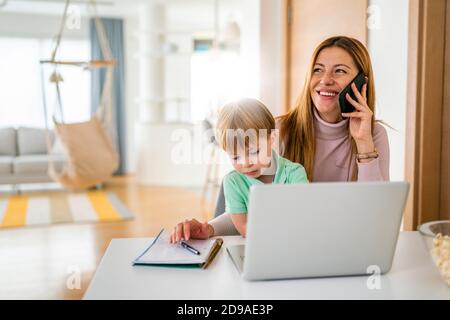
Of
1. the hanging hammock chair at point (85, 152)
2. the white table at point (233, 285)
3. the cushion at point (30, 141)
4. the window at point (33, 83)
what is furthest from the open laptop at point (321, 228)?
the window at point (33, 83)

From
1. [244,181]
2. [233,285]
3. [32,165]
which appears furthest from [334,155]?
[32,165]

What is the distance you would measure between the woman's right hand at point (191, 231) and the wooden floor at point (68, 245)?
81cm

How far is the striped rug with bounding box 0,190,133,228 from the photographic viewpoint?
3.69 metres

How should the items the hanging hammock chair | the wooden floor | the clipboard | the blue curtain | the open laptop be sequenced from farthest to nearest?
1. the blue curtain
2. the hanging hammock chair
3. the wooden floor
4. the clipboard
5. the open laptop

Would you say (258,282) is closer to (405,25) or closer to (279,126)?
(279,126)

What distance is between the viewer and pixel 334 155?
1.14 m

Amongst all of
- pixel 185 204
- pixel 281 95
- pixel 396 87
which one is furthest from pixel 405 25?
pixel 185 204

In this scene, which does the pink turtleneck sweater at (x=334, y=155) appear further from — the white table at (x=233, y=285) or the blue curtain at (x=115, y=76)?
the blue curtain at (x=115, y=76)

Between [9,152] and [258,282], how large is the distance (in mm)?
5033

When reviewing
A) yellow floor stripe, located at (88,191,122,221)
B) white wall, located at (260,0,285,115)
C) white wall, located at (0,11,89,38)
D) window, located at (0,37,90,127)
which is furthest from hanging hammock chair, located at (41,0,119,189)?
white wall, located at (260,0,285,115)

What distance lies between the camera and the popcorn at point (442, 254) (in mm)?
750

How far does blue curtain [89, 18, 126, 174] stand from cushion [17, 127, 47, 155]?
2.66 feet

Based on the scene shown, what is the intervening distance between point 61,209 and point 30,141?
4.95 ft

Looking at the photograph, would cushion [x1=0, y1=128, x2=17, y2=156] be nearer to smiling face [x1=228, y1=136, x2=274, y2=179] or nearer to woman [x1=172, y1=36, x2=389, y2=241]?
woman [x1=172, y1=36, x2=389, y2=241]
